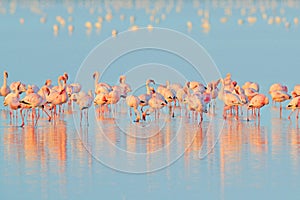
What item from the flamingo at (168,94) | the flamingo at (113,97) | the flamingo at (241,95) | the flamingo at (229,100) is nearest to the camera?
the flamingo at (229,100)

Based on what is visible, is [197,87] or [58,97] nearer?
[58,97]

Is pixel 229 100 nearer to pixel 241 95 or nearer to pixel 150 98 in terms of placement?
pixel 241 95

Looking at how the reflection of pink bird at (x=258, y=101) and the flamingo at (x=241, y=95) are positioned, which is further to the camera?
the flamingo at (x=241, y=95)

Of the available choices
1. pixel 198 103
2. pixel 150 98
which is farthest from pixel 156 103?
pixel 198 103

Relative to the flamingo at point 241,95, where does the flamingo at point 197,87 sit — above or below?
above

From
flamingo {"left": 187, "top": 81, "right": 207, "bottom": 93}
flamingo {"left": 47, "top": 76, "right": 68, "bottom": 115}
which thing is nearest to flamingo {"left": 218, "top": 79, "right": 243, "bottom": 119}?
flamingo {"left": 187, "top": 81, "right": 207, "bottom": 93}

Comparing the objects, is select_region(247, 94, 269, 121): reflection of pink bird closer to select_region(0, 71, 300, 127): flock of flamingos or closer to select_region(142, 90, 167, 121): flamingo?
select_region(0, 71, 300, 127): flock of flamingos

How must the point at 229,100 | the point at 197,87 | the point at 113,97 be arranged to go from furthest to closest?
the point at 197,87
the point at 113,97
the point at 229,100

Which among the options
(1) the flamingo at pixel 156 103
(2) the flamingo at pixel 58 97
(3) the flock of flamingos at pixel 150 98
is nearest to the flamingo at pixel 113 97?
(3) the flock of flamingos at pixel 150 98

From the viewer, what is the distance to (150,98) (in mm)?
15625

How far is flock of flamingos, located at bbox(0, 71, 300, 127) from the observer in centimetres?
1470

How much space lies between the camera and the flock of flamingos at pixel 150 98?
1470cm

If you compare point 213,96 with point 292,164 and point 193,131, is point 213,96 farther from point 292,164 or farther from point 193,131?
point 292,164

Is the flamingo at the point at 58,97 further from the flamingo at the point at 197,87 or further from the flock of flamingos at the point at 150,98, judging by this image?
the flamingo at the point at 197,87
